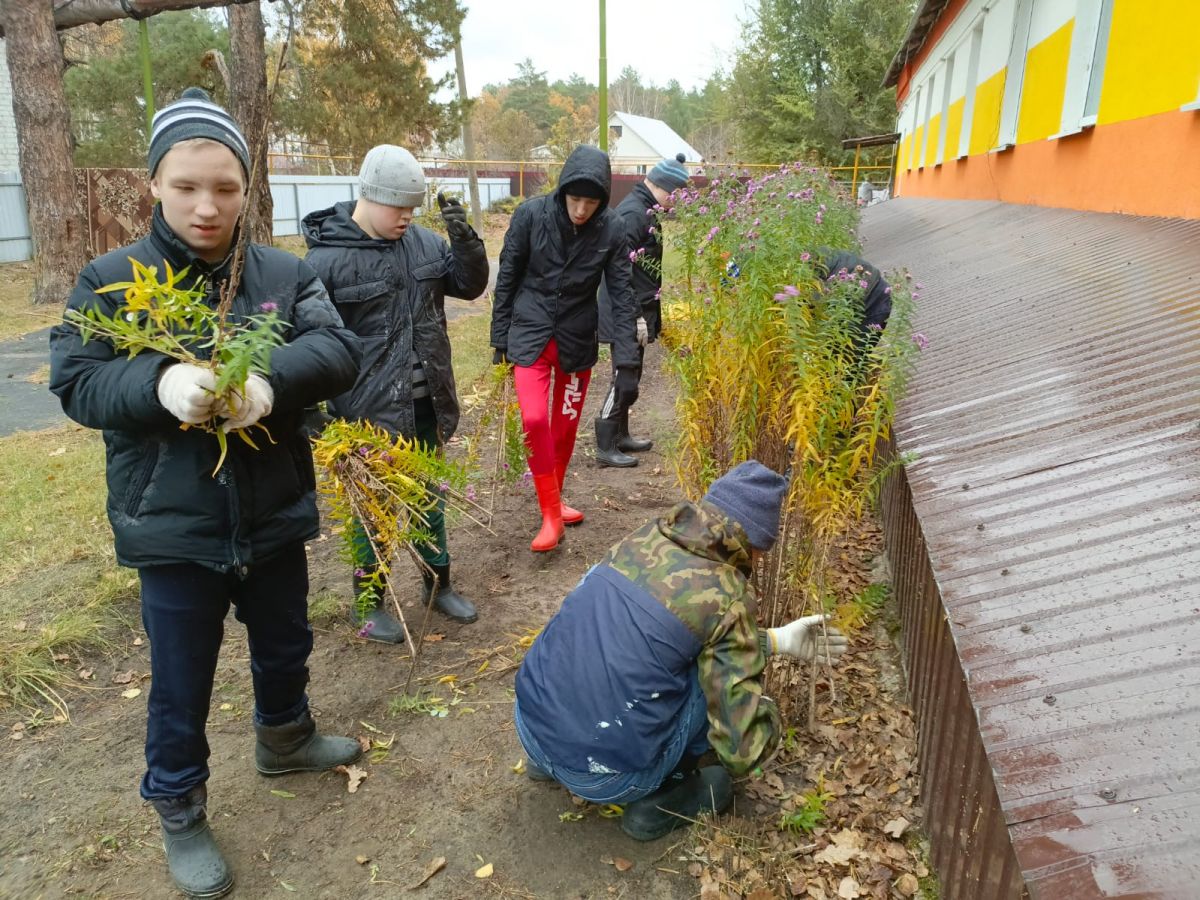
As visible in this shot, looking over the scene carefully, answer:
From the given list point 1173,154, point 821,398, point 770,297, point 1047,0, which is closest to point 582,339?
point 770,297

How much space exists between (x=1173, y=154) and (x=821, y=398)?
13.1 ft

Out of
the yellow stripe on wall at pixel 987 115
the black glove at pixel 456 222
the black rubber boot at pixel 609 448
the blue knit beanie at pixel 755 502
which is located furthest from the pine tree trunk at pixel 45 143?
the yellow stripe on wall at pixel 987 115

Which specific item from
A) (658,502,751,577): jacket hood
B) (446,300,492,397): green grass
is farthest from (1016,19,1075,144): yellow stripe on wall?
(658,502,751,577): jacket hood

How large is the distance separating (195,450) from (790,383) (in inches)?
77.3

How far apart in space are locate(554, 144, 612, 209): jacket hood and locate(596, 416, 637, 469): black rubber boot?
2225mm

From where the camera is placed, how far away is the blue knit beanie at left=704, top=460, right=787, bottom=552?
2256mm

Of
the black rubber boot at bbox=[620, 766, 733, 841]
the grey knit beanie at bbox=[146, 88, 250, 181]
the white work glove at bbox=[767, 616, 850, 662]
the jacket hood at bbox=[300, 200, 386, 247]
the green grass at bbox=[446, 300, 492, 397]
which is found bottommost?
the black rubber boot at bbox=[620, 766, 733, 841]

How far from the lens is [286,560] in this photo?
241cm

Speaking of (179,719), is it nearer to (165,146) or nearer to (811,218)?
(165,146)

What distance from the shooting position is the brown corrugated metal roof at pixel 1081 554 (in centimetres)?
122

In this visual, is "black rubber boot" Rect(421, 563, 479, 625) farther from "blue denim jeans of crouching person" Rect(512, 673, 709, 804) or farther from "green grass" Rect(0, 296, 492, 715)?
"blue denim jeans of crouching person" Rect(512, 673, 709, 804)

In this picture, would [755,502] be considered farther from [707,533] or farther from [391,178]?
[391,178]

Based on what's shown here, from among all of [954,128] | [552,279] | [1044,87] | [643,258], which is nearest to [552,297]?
[552,279]

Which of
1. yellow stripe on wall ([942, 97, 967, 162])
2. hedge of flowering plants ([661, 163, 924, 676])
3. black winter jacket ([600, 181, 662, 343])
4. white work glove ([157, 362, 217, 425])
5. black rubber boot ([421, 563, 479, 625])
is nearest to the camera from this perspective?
white work glove ([157, 362, 217, 425])
